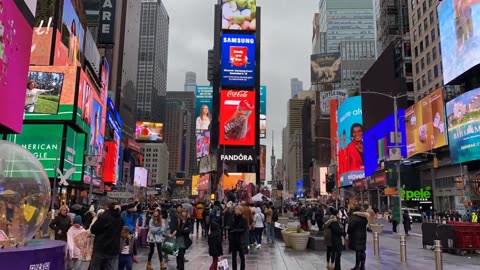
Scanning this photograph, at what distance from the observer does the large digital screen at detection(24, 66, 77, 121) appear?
40656 millimetres

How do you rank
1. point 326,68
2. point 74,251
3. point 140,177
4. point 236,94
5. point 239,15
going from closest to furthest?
1. point 74,251
2. point 236,94
3. point 239,15
4. point 140,177
5. point 326,68

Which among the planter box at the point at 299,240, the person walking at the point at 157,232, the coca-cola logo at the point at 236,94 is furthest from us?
the coca-cola logo at the point at 236,94

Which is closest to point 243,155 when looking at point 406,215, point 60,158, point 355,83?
point 60,158

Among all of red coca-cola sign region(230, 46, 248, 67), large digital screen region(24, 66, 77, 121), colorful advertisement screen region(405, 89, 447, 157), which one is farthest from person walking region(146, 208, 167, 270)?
red coca-cola sign region(230, 46, 248, 67)

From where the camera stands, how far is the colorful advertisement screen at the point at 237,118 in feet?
251

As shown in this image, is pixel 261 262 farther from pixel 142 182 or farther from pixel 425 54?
pixel 142 182

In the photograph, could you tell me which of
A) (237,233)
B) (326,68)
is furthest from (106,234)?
(326,68)

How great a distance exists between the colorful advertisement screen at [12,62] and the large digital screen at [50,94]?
19.7 meters

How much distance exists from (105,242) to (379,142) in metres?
75.2

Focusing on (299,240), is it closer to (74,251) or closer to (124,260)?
(124,260)

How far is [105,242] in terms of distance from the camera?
28.1 feet

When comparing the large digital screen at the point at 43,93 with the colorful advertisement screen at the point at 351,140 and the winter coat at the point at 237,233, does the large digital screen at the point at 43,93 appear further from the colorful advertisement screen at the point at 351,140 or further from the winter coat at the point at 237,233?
the colorful advertisement screen at the point at 351,140

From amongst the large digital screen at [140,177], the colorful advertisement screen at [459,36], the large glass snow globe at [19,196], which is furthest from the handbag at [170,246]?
the large digital screen at [140,177]

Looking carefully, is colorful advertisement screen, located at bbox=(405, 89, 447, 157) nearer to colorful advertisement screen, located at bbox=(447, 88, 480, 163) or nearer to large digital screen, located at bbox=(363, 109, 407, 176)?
large digital screen, located at bbox=(363, 109, 407, 176)
